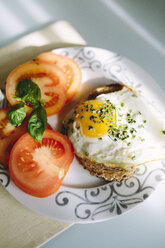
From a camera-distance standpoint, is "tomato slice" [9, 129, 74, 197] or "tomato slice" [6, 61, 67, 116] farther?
"tomato slice" [6, 61, 67, 116]

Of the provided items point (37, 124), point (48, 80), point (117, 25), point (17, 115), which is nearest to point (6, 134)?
point (17, 115)

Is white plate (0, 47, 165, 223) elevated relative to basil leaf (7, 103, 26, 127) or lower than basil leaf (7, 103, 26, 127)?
lower

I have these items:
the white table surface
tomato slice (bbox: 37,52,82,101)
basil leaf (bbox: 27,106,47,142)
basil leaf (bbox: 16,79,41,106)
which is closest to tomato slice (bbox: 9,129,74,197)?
basil leaf (bbox: 27,106,47,142)

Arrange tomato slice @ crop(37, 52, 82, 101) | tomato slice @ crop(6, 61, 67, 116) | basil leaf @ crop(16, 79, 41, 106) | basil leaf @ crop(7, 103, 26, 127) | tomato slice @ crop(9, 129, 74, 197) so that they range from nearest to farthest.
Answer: tomato slice @ crop(9, 129, 74, 197) → basil leaf @ crop(7, 103, 26, 127) → basil leaf @ crop(16, 79, 41, 106) → tomato slice @ crop(6, 61, 67, 116) → tomato slice @ crop(37, 52, 82, 101)

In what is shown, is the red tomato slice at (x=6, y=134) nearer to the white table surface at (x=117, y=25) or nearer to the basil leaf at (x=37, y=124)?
the basil leaf at (x=37, y=124)

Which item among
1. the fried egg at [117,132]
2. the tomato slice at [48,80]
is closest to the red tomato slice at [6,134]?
the tomato slice at [48,80]

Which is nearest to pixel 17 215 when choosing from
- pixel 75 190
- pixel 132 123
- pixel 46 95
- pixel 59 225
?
pixel 59 225

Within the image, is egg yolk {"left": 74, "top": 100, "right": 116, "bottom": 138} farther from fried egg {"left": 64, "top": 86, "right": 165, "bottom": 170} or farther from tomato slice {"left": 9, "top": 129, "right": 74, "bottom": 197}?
tomato slice {"left": 9, "top": 129, "right": 74, "bottom": 197}
